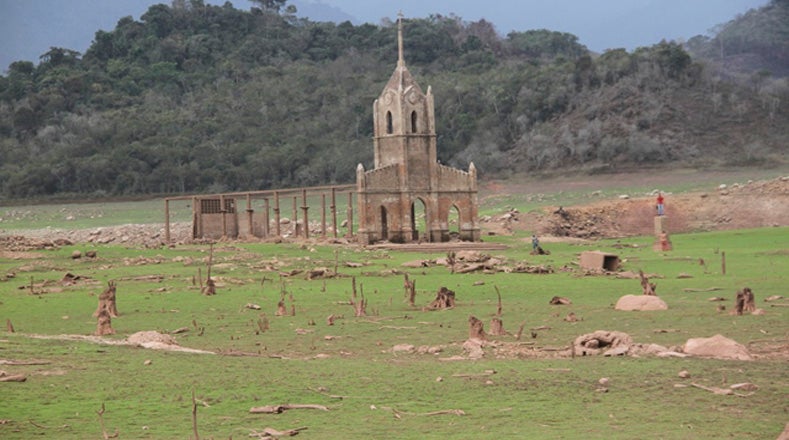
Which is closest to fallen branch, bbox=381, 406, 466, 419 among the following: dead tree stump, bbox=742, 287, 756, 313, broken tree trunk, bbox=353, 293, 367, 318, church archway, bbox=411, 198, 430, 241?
dead tree stump, bbox=742, 287, 756, 313

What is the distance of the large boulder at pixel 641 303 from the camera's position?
92.8ft

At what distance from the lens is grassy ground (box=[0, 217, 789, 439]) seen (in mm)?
16359

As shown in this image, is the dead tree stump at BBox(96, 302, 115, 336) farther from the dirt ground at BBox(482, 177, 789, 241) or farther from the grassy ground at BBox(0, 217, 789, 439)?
the dirt ground at BBox(482, 177, 789, 241)

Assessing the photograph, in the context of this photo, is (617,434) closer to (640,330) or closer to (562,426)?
(562,426)

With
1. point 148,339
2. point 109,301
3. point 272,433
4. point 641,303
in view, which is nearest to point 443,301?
point 641,303

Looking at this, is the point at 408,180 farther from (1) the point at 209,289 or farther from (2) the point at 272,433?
(2) the point at 272,433

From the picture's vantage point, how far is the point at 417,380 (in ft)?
63.2

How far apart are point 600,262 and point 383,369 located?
2104 centimetres

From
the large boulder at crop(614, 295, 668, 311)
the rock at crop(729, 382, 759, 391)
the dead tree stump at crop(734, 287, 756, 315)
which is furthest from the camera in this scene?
the large boulder at crop(614, 295, 668, 311)

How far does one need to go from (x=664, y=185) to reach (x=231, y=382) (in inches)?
2712

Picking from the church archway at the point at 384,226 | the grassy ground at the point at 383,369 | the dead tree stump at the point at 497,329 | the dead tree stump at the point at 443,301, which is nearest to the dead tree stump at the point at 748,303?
the grassy ground at the point at 383,369

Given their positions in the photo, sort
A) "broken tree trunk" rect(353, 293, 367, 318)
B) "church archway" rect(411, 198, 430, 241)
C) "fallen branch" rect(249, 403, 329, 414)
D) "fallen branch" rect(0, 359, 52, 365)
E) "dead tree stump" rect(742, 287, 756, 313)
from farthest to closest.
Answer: "church archway" rect(411, 198, 430, 241)
"broken tree trunk" rect(353, 293, 367, 318)
"dead tree stump" rect(742, 287, 756, 313)
"fallen branch" rect(0, 359, 52, 365)
"fallen branch" rect(249, 403, 329, 414)

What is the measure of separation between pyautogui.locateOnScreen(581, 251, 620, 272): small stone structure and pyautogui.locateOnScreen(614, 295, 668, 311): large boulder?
11363 mm

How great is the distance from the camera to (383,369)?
20.4m
